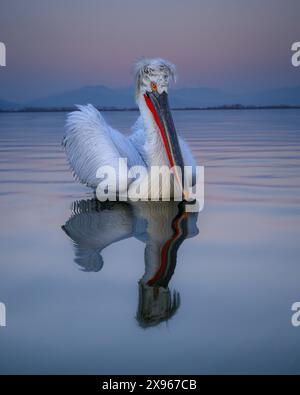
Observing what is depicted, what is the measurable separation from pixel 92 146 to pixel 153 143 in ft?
2.30

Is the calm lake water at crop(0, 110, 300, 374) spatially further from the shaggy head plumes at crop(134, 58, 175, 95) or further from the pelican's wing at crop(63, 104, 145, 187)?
the shaggy head plumes at crop(134, 58, 175, 95)

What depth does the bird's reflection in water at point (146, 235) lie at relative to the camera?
12.0ft

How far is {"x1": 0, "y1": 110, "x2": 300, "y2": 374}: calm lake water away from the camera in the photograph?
305 cm

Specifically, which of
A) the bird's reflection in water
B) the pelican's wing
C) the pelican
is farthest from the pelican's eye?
the bird's reflection in water

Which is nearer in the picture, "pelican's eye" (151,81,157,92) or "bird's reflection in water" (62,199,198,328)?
"bird's reflection in water" (62,199,198,328)

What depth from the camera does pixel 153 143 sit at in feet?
20.4

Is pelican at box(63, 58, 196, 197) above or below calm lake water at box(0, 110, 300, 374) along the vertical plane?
above

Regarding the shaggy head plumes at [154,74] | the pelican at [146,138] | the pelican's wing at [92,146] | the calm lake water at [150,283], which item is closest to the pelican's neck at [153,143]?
the pelican at [146,138]

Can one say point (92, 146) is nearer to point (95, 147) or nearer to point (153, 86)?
point (95, 147)

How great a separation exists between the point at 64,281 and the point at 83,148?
3.02 metres

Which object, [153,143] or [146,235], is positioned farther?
[153,143]

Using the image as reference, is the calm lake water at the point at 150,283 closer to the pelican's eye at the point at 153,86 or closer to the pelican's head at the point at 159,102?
the pelican's head at the point at 159,102

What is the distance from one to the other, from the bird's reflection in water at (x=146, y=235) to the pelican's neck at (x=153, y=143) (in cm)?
37

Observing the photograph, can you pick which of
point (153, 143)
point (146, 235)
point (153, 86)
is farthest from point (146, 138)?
point (146, 235)
